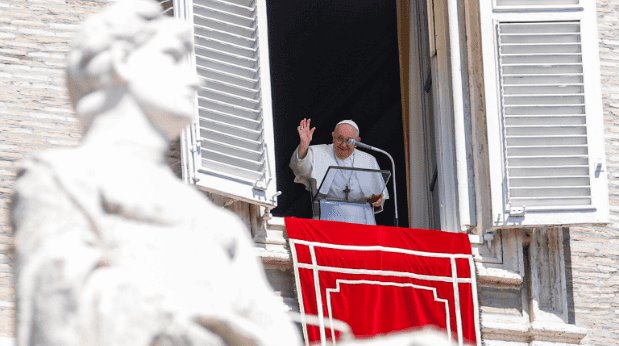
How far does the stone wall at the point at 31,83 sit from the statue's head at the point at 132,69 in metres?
6.04

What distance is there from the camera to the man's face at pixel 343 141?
15195 mm

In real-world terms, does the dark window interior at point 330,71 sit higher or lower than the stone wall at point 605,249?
higher

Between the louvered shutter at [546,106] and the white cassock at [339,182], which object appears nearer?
the louvered shutter at [546,106]

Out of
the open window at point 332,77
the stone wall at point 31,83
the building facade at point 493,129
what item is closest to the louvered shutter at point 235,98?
the building facade at point 493,129

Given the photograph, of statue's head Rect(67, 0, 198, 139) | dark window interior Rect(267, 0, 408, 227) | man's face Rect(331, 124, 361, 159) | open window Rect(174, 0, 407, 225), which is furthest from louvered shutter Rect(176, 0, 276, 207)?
statue's head Rect(67, 0, 198, 139)

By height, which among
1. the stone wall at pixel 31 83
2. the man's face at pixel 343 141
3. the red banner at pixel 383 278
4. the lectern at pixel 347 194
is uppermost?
the stone wall at pixel 31 83

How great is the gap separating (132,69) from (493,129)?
7117 millimetres

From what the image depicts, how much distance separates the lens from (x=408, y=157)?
16.0m

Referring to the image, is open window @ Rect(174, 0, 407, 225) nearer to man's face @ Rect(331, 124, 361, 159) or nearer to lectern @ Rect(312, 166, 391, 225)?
man's face @ Rect(331, 124, 361, 159)

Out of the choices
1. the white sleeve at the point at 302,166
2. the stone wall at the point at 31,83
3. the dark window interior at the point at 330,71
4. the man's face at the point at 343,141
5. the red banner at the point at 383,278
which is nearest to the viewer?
the stone wall at the point at 31,83

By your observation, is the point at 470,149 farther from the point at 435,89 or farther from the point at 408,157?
the point at 408,157

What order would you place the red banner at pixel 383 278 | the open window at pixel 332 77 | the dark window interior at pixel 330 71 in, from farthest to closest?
the dark window interior at pixel 330 71 → the open window at pixel 332 77 → the red banner at pixel 383 278

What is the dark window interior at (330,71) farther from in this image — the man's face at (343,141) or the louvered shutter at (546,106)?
the louvered shutter at (546,106)

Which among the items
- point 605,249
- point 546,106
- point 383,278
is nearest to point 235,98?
point 383,278
